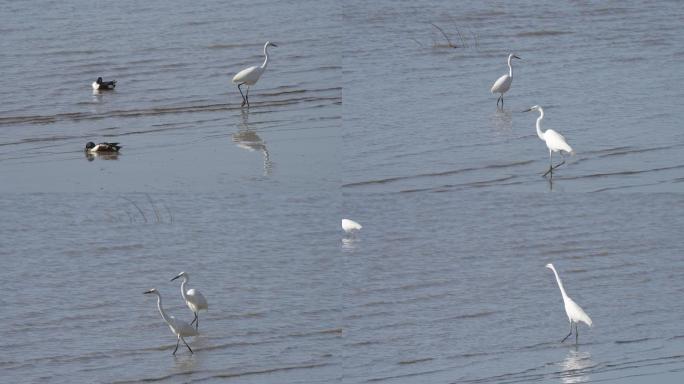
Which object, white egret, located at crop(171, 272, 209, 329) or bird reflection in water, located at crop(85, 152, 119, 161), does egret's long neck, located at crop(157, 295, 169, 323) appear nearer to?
white egret, located at crop(171, 272, 209, 329)

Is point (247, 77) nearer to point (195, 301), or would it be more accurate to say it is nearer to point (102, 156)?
point (102, 156)

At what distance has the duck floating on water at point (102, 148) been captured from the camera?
374 inches

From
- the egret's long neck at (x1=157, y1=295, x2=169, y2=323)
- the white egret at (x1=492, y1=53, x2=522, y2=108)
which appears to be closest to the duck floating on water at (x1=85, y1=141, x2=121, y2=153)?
the egret's long neck at (x1=157, y1=295, x2=169, y2=323)

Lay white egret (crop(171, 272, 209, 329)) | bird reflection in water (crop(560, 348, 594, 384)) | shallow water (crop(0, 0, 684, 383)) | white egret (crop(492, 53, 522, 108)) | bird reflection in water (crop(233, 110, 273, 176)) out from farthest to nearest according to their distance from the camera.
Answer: white egret (crop(492, 53, 522, 108))
bird reflection in water (crop(233, 110, 273, 176))
white egret (crop(171, 272, 209, 329))
shallow water (crop(0, 0, 684, 383))
bird reflection in water (crop(560, 348, 594, 384))

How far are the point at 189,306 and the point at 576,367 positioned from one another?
2967 mm

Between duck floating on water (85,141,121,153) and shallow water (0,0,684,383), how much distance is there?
0.11m

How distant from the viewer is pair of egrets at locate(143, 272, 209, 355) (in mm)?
8312

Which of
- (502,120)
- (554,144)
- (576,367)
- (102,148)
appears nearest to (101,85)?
(102,148)

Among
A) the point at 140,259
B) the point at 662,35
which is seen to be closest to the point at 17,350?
the point at 140,259

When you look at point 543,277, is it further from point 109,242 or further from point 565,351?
point 109,242

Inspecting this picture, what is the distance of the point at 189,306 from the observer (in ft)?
29.5

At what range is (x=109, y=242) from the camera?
10070 mm

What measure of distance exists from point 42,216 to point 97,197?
498mm

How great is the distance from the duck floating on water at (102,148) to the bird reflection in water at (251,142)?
3.24 ft
